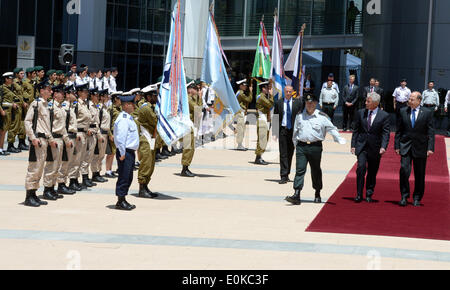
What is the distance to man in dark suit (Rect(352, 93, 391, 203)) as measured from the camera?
14.2 meters

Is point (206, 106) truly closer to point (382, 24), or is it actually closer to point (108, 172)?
point (108, 172)

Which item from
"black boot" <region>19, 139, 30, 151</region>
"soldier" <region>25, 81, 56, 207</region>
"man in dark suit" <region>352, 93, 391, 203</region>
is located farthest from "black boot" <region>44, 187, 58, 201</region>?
"black boot" <region>19, 139, 30, 151</region>

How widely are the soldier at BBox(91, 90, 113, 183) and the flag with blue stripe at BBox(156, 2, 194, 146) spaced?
167cm

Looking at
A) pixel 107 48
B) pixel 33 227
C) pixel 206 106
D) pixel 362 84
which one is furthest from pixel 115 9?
pixel 33 227

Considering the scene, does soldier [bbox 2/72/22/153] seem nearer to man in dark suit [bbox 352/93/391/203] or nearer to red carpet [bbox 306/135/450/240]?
red carpet [bbox 306/135/450/240]

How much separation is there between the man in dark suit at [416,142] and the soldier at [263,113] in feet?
17.3

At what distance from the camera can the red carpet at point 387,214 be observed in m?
11.6

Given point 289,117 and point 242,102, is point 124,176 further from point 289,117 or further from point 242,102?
point 242,102

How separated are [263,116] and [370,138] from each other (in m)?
5.34

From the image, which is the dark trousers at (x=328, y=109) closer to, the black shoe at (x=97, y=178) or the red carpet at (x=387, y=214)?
the red carpet at (x=387, y=214)

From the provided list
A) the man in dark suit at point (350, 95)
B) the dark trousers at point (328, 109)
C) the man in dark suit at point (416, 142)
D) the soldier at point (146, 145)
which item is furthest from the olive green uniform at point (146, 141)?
the man in dark suit at point (350, 95)

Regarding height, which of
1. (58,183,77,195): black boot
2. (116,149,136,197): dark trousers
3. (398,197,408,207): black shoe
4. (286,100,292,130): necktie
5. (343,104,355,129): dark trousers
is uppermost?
(286,100,292,130): necktie

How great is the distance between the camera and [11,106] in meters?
19.6

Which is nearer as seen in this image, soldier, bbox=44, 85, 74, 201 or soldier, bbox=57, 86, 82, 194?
soldier, bbox=44, 85, 74, 201
